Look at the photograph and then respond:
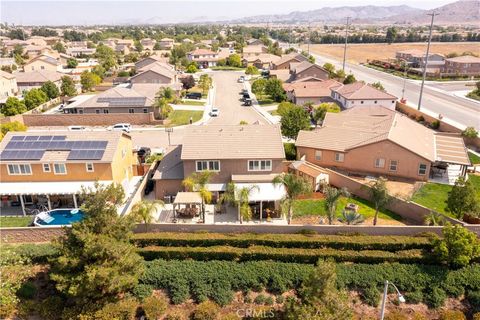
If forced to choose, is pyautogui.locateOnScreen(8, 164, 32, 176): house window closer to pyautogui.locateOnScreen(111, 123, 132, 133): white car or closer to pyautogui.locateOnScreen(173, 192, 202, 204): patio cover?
pyautogui.locateOnScreen(173, 192, 202, 204): patio cover

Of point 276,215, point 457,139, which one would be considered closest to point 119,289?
point 276,215

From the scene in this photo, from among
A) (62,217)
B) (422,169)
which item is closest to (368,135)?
(422,169)

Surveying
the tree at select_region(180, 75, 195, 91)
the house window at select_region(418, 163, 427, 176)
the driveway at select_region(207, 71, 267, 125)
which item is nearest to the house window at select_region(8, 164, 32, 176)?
the driveway at select_region(207, 71, 267, 125)

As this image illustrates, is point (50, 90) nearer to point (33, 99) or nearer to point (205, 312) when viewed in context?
point (33, 99)

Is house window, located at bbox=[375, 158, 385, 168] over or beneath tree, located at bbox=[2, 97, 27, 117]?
beneath

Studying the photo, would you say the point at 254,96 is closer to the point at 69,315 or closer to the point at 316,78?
the point at 316,78
